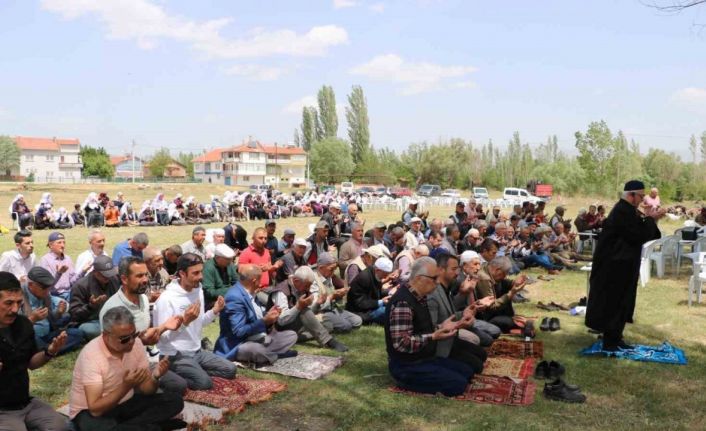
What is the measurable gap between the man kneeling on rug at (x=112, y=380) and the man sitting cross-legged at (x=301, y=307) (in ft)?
8.61

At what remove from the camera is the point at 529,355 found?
21.7 feet

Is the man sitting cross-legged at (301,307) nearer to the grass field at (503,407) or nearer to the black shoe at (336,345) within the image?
the black shoe at (336,345)

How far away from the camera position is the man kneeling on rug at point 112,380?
3.70 m

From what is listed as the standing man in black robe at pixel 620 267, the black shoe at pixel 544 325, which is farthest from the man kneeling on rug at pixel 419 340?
the black shoe at pixel 544 325

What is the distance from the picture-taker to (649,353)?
651 centimetres

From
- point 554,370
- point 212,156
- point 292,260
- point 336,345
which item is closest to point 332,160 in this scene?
point 212,156

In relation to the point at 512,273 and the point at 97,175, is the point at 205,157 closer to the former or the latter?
the point at 97,175

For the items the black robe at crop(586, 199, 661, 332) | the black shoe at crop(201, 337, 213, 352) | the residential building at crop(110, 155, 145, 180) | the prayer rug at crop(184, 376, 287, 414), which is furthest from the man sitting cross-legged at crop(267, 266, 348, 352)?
the residential building at crop(110, 155, 145, 180)

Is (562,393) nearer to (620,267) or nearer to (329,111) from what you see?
(620,267)

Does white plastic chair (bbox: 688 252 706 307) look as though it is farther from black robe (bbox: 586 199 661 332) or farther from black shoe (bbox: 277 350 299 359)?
black shoe (bbox: 277 350 299 359)

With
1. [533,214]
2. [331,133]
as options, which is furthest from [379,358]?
[331,133]

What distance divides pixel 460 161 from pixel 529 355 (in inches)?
2373

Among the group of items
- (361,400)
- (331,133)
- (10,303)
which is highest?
(331,133)

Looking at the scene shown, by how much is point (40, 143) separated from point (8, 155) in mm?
10367
